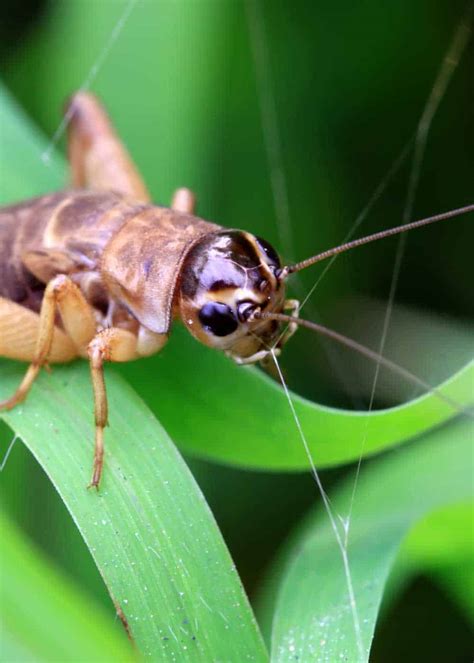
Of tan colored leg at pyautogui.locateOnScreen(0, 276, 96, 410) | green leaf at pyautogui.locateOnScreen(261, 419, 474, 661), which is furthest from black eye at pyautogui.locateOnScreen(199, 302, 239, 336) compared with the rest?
green leaf at pyautogui.locateOnScreen(261, 419, 474, 661)

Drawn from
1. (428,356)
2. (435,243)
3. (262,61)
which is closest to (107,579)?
(428,356)

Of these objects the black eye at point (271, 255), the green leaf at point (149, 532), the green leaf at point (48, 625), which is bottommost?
the green leaf at point (149, 532)

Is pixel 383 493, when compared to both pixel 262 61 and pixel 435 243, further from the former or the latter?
pixel 262 61

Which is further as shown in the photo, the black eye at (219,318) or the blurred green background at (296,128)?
the blurred green background at (296,128)

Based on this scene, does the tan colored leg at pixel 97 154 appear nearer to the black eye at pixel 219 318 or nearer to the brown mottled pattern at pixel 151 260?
the brown mottled pattern at pixel 151 260

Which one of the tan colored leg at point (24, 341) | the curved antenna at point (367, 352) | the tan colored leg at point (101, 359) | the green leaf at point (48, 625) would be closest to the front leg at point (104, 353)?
the tan colored leg at point (101, 359)

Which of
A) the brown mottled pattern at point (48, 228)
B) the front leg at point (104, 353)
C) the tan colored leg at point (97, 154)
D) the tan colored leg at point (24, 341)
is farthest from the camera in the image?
Answer: the tan colored leg at point (97, 154)

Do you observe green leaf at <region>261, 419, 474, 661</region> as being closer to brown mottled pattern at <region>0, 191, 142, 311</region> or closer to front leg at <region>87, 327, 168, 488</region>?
front leg at <region>87, 327, 168, 488</region>
